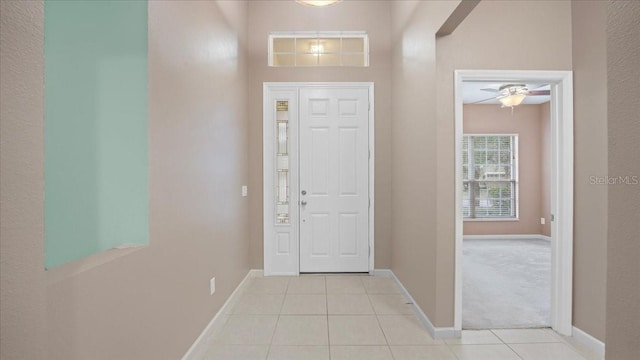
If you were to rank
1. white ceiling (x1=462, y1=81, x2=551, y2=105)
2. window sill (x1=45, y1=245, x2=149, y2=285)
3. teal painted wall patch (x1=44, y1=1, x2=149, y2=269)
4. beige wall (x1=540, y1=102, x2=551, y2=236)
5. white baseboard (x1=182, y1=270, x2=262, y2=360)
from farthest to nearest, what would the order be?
1. beige wall (x1=540, y1=102, x2=551, y2=236)
2. white ceiling (x1=462, y1=81, x2=551, y2=105)
3. white baseboard (x1=182, y1=270, x2=262, y2=360)
4. teal painted wall patch (x1=44, y1=1, x2=149, y2=269)
5. window sill (x1=45, y1=245, x2=149, y2=285)

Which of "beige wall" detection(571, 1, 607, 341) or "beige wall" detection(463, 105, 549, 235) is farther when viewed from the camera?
"beige wall" detection(463, 105, 549, 235)

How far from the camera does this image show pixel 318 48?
3.99 meters

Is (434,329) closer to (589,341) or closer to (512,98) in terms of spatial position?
(589,341)

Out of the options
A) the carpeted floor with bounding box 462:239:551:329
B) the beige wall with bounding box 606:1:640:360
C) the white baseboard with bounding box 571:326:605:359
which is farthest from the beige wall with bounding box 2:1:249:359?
the white baseboard with bounding box 571:326:605:359

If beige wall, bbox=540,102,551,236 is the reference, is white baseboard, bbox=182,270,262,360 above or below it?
below

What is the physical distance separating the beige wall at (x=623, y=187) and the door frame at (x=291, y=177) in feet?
10.1

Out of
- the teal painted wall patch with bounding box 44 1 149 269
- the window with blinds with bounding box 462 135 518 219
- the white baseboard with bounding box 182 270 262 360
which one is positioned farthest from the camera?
the window with blinds with bounding box 462 135 518 219

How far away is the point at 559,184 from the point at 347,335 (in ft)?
7.05

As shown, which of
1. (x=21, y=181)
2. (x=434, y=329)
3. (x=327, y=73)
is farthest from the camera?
(x=327, y=73)

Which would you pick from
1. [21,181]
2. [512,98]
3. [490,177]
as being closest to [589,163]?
[512,98]

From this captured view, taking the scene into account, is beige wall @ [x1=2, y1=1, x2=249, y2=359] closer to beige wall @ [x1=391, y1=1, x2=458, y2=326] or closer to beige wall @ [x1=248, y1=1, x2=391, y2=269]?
beige wall @ [x1=248, y1=1, x2=391, y2=269]

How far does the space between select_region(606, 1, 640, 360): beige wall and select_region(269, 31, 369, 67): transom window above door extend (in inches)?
132

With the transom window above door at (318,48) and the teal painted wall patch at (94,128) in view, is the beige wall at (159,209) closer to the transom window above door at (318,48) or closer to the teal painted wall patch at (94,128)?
the teal painted wall patch at (94,128)

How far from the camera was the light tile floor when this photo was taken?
87.2 inches
